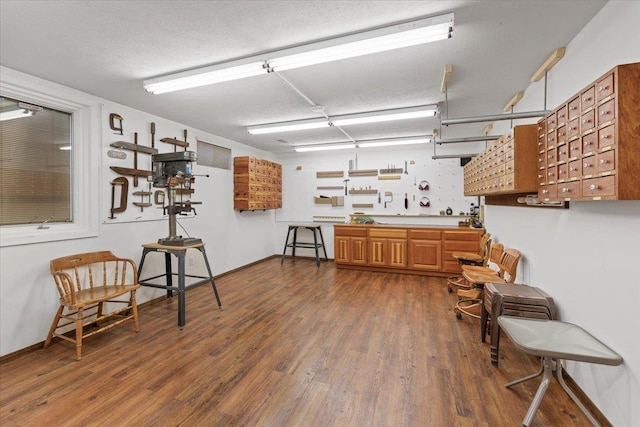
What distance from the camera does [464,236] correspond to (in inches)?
195

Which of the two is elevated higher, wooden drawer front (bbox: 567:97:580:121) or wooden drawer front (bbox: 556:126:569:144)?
wooden drawer front (bbox: 567:97:580:121)

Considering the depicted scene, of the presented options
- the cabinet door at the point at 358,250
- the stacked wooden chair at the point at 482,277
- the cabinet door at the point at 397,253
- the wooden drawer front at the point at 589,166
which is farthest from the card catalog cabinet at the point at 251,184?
the wooden drawer front at the point at 589,166

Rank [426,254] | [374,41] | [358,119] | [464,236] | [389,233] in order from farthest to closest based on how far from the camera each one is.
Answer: [389,233] < [426,254] < [464,236] < [358,119] < [374,41]

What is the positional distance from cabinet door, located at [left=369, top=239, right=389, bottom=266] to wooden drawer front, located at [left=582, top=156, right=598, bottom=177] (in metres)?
3.98

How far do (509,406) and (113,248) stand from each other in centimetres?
416

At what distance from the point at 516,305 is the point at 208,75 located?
3.26m

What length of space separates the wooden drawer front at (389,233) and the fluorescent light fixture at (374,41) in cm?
384

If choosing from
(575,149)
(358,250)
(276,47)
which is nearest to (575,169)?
(575,149)

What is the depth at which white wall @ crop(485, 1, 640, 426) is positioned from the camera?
4.93 ft

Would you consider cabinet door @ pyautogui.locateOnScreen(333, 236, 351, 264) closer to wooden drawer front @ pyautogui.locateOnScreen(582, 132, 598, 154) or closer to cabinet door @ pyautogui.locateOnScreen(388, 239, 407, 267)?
cabinet door @ pyautogui.locateOnScreen(388, 239, 407, 267)

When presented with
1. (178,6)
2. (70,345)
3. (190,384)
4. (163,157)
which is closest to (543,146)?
(178,6)

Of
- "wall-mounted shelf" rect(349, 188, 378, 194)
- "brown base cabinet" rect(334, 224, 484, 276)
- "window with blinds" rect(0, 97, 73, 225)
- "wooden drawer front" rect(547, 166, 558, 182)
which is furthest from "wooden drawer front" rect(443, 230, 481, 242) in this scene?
"window with blinds" rect(0, 97, 73, 225)

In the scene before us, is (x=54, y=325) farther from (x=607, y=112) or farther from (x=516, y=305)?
(x=607, y=112)

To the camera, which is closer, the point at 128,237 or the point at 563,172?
the point at 563,172
